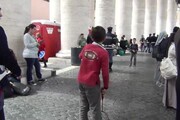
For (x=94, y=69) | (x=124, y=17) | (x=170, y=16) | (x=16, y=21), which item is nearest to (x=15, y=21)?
(x=16, y=21)

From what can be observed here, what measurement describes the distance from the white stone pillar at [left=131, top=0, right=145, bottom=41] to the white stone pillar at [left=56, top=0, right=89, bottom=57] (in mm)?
16587

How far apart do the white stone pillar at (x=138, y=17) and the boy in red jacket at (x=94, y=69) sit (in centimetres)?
2676

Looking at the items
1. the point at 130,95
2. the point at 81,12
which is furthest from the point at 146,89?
the point at 81,12

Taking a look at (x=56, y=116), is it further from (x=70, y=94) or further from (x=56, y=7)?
(x=56, y=7)

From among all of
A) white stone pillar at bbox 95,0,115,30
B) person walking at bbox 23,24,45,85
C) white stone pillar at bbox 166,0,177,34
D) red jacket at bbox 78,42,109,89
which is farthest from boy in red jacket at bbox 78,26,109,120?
white stone pillar at bbox 166,0,177,34

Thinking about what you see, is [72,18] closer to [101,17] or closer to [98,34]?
[101,17]

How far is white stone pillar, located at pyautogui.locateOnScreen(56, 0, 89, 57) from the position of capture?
13.9m

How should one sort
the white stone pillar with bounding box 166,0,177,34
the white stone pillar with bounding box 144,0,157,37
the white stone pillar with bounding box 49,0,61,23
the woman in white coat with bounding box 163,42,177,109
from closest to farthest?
the woman in white coat with bounding box 163,42,177,109
the white stone pillar with bounding box 49,0,61,23
the white stone pillar with bounding box 144,0,157,37
the white stone pillar with bounding box 166,0,177,34

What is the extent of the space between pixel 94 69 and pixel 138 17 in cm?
2699

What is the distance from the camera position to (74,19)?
1396 cm

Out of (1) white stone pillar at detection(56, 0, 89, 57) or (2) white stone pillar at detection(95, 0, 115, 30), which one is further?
(2) white stone pillar at detection(95, 0, 115, 30)

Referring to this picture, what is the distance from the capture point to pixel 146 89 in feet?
25.0

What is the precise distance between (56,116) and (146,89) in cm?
338

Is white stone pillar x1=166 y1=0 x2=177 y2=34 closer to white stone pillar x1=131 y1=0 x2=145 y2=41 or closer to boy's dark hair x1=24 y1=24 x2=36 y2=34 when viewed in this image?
white stone pillar x1=131 y1=0 x2=145 y2=41
